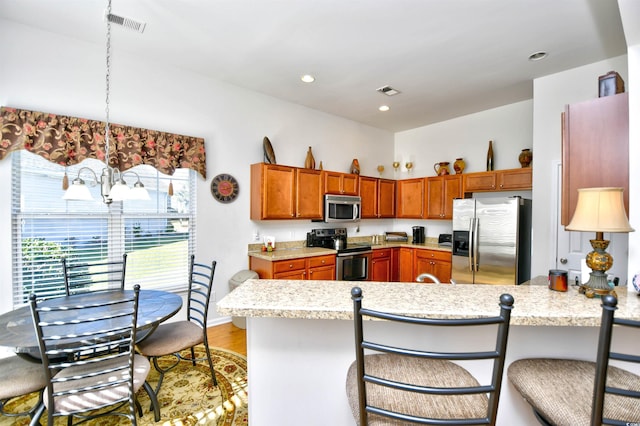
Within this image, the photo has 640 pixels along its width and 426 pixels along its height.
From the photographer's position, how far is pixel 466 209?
412 centimetres

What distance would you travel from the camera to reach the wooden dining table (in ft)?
5.15

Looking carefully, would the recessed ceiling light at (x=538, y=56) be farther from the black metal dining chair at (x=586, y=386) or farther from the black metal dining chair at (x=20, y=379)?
the black metal dining chair at (x=20, y=379)

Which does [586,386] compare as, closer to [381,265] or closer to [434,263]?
[434,263]

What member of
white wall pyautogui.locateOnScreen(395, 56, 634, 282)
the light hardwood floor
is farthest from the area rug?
white wall pyautogui.locateOnScreen(395, 56, 634, 282)

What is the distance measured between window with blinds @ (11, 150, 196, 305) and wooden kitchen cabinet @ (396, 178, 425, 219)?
3671mm

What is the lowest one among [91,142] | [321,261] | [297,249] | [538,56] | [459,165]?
[321,261]

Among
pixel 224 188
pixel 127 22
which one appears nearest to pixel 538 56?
pixel 224 188

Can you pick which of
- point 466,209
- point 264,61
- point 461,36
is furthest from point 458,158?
point 264,61

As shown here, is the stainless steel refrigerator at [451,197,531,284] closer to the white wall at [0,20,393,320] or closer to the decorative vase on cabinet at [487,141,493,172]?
the decorative vase on cabinet at [487,141,493,172]

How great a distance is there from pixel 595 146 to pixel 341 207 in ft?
10.5

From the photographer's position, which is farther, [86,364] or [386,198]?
[386,198]

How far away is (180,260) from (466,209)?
3.84 m

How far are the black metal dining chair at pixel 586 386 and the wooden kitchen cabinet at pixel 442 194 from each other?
12.1 feet

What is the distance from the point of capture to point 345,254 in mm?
4324
